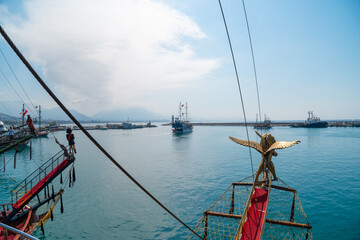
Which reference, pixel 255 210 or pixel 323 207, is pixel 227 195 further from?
pixel 255 210

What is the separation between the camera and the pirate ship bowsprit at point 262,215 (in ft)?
27.9

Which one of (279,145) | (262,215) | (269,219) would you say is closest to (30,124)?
(262,215)

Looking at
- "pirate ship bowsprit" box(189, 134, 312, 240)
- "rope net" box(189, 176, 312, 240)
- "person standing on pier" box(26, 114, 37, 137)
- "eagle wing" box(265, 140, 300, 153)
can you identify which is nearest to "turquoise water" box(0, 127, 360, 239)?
"rope net" box(189, 176, 312, 240)

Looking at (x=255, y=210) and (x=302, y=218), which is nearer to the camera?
(x=255, y=210)

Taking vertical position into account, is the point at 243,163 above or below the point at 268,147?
below

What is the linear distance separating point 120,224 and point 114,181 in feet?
37.6

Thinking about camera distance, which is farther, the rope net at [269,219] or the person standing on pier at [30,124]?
the person standing on pier at [30,124]

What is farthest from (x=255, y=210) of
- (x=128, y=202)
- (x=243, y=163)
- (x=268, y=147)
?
(x=243, y=163)

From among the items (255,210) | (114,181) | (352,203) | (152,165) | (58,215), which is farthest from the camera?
(152,165)

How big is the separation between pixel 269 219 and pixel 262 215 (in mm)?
2557

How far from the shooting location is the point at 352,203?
17.0m

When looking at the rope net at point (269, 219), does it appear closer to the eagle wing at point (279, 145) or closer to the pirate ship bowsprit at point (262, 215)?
the pirate ship bowsprit at point (262, 215)

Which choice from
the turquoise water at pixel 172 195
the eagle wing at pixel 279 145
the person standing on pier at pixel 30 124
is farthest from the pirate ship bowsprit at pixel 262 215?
the person standing on pier at pixel 30 124

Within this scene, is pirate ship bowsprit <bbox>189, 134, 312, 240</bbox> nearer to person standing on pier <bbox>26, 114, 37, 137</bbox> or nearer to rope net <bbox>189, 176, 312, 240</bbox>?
rope net <bbox>189, 176, 312, 240</bbox>
